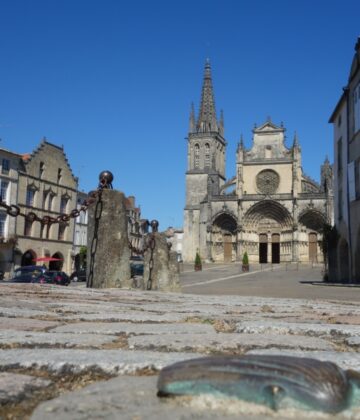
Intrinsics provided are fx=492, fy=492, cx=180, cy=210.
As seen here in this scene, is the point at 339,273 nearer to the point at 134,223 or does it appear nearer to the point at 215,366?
the point at 215,366

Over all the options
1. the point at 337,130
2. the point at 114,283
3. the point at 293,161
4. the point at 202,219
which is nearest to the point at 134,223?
the point at 202,219

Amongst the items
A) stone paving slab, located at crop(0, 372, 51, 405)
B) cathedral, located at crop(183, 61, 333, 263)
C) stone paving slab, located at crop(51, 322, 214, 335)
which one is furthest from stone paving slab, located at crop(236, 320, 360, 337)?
cathedral, located at crop(183, 61, 333, 263)

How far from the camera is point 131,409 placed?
4.25 ft

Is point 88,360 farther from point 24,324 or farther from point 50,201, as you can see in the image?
point 50,201

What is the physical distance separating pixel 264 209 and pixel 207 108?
58.6ft

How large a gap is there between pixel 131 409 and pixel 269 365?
384 millimetres

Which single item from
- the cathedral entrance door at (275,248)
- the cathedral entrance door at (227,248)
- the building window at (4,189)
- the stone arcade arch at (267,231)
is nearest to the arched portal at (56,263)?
the building window at (4,189)

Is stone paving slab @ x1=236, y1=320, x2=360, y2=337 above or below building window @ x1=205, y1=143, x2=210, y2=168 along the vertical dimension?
below

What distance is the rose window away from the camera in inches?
2159

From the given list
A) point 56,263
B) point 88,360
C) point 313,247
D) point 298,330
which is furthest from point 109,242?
point 313,247

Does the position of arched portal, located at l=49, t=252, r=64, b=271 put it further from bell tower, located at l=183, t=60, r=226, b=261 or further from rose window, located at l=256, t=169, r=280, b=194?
rose window, located at l=256, t=169, r=280, b=194

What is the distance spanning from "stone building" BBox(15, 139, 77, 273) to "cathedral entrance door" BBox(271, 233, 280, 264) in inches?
901

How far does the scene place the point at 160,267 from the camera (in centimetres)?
1052

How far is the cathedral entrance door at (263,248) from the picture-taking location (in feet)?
179
